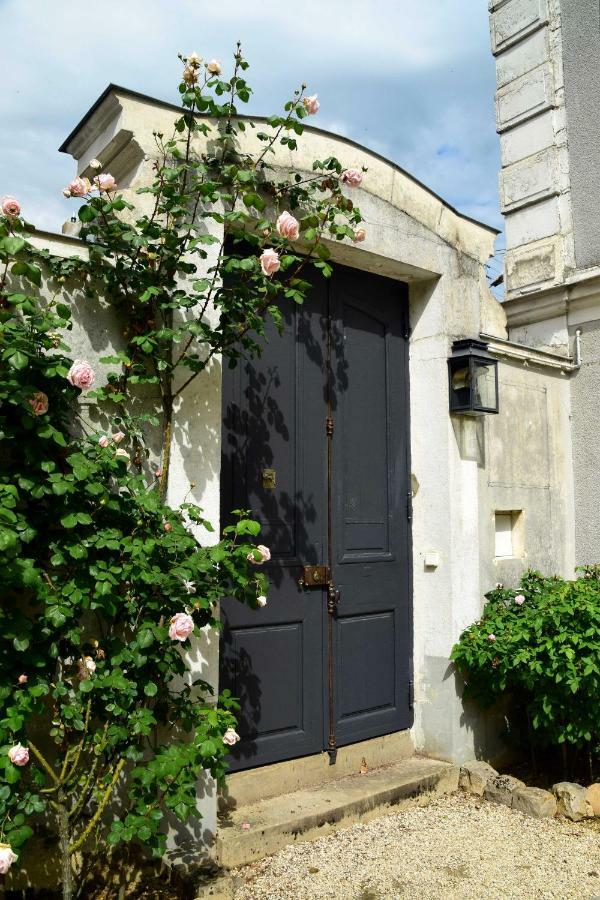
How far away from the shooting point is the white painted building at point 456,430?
4328 mm

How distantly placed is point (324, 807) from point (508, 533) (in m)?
2.27

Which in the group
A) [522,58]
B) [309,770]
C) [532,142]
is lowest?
[309,770]

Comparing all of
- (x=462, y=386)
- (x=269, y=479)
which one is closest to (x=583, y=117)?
(x=462, y=386)

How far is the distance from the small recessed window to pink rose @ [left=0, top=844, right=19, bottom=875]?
357 cm

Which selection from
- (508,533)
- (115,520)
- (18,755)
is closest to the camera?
(18,755)

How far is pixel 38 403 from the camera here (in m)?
2.51

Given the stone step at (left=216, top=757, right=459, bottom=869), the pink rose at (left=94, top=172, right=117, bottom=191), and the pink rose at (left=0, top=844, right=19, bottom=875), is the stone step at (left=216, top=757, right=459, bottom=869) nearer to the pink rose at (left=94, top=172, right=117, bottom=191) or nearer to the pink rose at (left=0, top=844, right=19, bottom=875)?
the pink rose at (left=0, top=844, right=19, bottom=875)

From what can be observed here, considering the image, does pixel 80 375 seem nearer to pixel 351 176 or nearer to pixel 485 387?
pixel 351 176

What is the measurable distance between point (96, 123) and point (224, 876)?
3444mm

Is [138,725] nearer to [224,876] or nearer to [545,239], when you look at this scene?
[224,876]

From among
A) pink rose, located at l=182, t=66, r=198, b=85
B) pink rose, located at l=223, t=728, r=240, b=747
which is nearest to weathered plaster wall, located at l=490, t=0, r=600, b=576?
pink rose, located at l=182, t=66, r=198, b=85

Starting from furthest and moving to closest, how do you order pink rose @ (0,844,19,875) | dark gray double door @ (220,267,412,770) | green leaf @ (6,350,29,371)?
dark gray double door @ (220,267,412,770)
green leaf @ (6,350,29,371)
pink rose @ (0,844,19,875)

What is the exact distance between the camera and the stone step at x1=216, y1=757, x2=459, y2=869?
3.22m

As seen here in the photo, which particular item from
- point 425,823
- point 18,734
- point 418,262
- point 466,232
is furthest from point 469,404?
point 18,734
